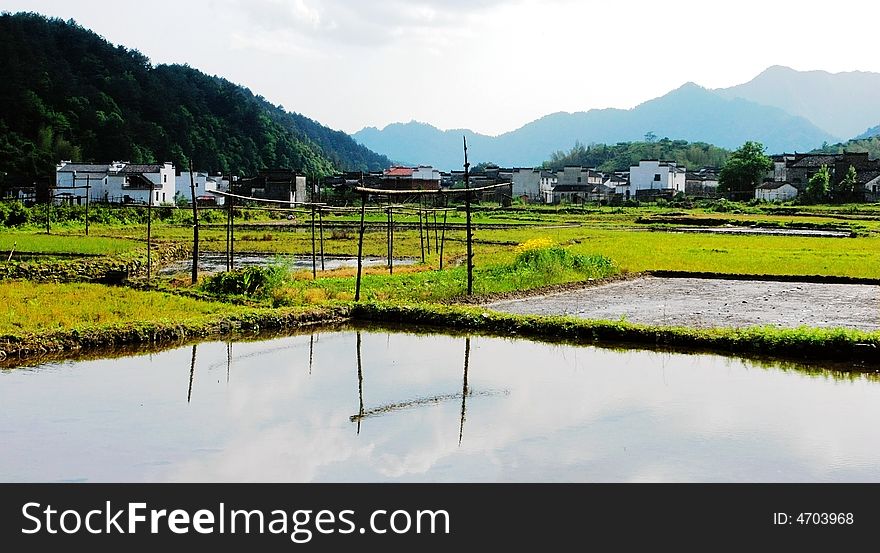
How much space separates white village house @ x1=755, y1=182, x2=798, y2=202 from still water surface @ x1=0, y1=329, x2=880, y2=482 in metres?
68.2

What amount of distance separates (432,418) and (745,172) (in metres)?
76.3

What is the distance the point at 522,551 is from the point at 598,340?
27.3 feet

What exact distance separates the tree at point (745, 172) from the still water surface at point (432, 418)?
71283mm

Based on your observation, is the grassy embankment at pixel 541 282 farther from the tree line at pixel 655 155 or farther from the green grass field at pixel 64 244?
the tree line at pixel 655 155

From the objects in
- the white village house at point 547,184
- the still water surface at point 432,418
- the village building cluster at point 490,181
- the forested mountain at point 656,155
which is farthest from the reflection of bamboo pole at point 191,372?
the forested mountain at point 656,155

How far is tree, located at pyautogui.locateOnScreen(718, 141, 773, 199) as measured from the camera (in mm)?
79812

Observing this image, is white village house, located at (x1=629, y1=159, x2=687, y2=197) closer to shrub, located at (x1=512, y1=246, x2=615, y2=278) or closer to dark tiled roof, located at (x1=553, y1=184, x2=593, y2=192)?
dark tiled roof, located at (x1=553, y1=184, x2=593, y2=192)

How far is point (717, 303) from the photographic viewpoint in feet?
58.7

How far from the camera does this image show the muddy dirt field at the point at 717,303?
1559cm

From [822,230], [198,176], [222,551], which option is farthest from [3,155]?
[222,551]

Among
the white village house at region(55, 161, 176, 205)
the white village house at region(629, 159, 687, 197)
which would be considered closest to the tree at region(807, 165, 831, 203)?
the white village house at region(629, 159, 687, 197)

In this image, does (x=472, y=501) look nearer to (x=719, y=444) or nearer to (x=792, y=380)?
(x=719, y=444)

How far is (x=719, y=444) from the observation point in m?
8.39

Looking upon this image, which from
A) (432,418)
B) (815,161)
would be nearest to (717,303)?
(432,418)
